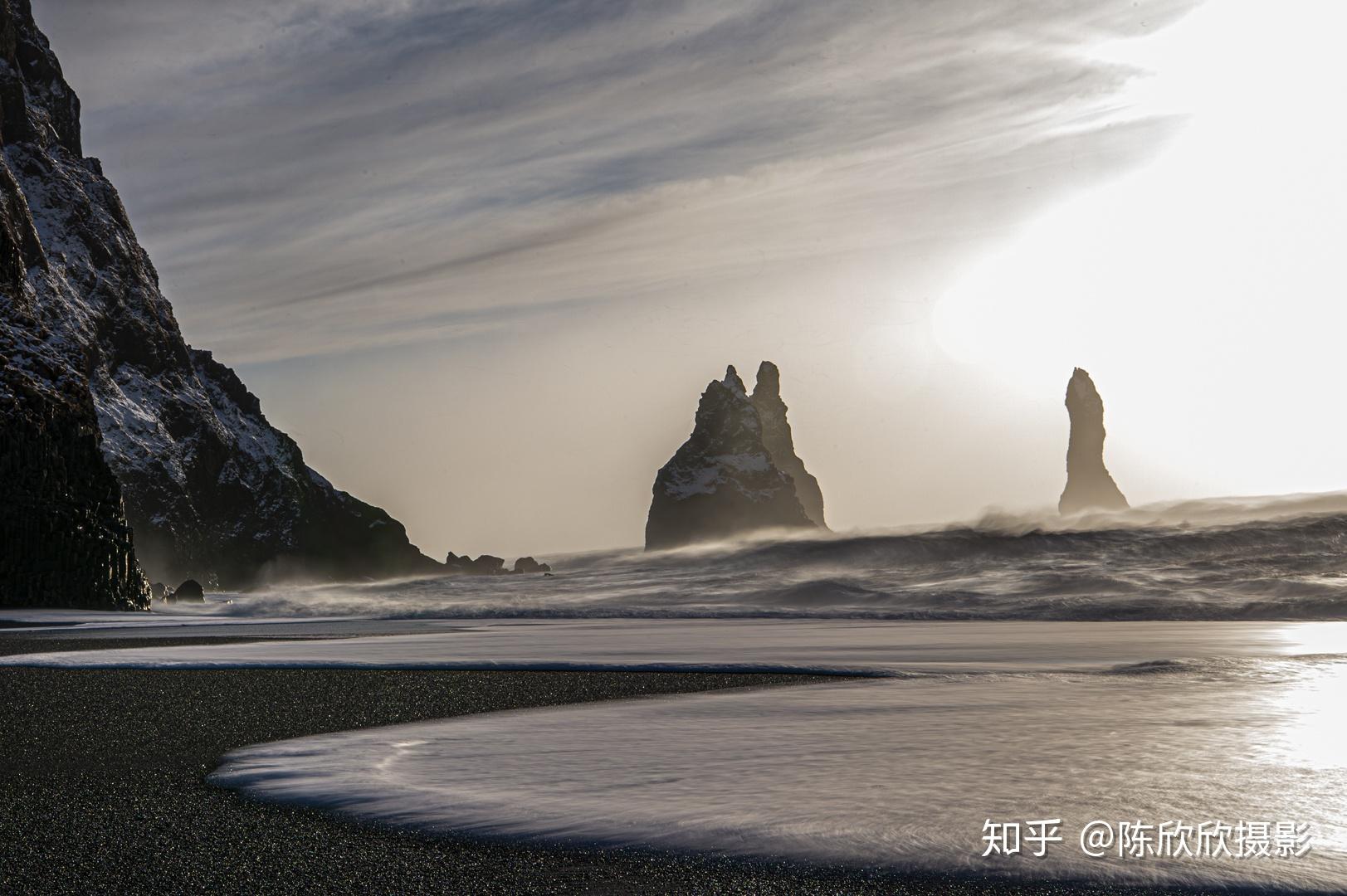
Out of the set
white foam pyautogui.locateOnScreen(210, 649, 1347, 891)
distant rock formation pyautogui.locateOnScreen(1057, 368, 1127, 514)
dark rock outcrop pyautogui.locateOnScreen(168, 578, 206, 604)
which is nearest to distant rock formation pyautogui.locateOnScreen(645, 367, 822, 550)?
distant rock formation pyautogui.locateOnScreen(1057, 368, 1127, 514)

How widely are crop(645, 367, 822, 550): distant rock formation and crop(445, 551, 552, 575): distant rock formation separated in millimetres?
19199

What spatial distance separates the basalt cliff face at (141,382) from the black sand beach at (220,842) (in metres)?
59.2

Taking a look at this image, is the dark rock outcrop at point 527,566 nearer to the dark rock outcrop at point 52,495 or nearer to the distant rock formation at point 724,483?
the distant rock formation at point 724,483

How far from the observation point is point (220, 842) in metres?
4.60

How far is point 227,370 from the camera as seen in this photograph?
440ft

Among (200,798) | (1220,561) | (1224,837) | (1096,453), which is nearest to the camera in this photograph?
(1224,837)

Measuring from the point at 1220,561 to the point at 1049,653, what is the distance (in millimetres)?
25324

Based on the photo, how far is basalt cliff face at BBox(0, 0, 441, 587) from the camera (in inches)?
3337

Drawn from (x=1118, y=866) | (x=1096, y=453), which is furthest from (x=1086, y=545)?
(x=1096, y=453)

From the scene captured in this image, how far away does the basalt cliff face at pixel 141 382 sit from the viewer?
278ft

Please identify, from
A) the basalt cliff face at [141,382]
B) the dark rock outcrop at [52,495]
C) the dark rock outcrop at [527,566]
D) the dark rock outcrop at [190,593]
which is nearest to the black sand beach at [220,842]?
the dark rock outcrop at [52,495]

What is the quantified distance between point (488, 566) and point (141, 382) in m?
46.1

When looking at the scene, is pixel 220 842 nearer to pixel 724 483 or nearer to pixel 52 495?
pixel 52 495

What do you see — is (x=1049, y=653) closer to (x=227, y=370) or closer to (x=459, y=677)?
(x=459, y=677)
